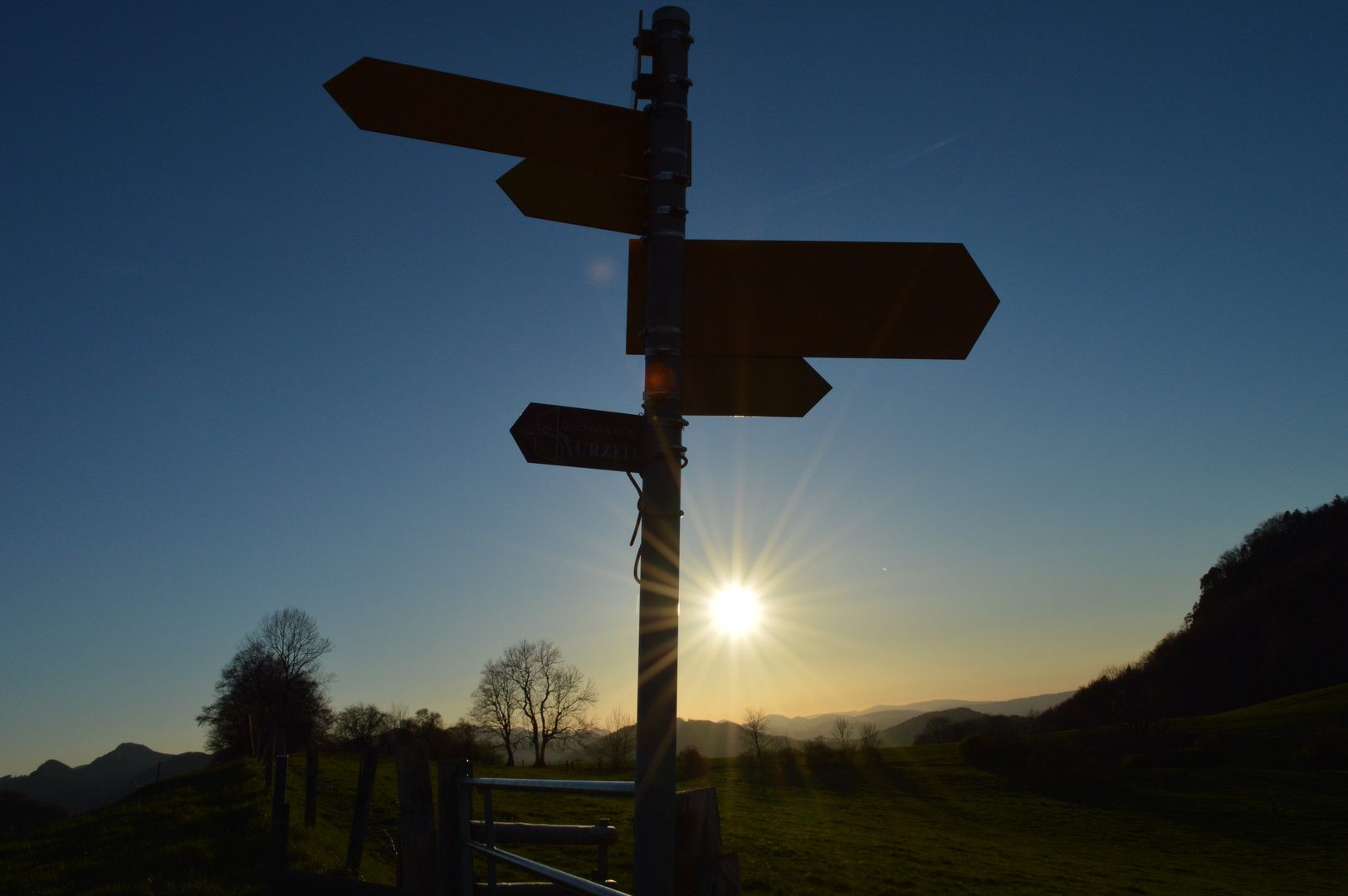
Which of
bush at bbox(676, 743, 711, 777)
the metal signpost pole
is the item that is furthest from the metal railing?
bush at bbox(676, 743, 711, 777)

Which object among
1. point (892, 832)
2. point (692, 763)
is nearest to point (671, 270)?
point (892, 832)

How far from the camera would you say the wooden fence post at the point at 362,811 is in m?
8.94

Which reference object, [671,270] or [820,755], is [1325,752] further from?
[671,270]

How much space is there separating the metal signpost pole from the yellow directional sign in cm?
8

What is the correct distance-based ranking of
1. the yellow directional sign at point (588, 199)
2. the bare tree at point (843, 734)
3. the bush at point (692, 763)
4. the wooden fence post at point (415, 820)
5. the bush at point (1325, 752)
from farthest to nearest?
the bare tree at point (843, 734) < the bush at point (1325, 752) < the bush at point (692, 763) < the wooden fence post at point (415, 820) < the yellow directional sign at point (588, 199)

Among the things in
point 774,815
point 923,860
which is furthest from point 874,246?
point 774,815

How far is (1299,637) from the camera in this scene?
309ft

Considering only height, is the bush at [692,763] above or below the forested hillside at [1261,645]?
below

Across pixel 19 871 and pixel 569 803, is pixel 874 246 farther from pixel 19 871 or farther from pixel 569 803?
pixel 569 803

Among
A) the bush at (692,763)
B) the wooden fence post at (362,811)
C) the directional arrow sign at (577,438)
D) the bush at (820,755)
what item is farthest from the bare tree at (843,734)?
the directional arrow sign at (577,438)

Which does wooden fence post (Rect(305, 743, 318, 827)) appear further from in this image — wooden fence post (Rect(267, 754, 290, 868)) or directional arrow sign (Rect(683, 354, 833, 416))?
directional arrow sign (Rect(683, 354, 833, 416))

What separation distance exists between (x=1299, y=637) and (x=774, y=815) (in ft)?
314

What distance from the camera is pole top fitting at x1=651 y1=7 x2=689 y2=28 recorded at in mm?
2582

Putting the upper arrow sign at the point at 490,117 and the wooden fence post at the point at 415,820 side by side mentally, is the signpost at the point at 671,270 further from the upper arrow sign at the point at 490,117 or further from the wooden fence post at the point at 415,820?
the wooden fence post at the point at 415,820
